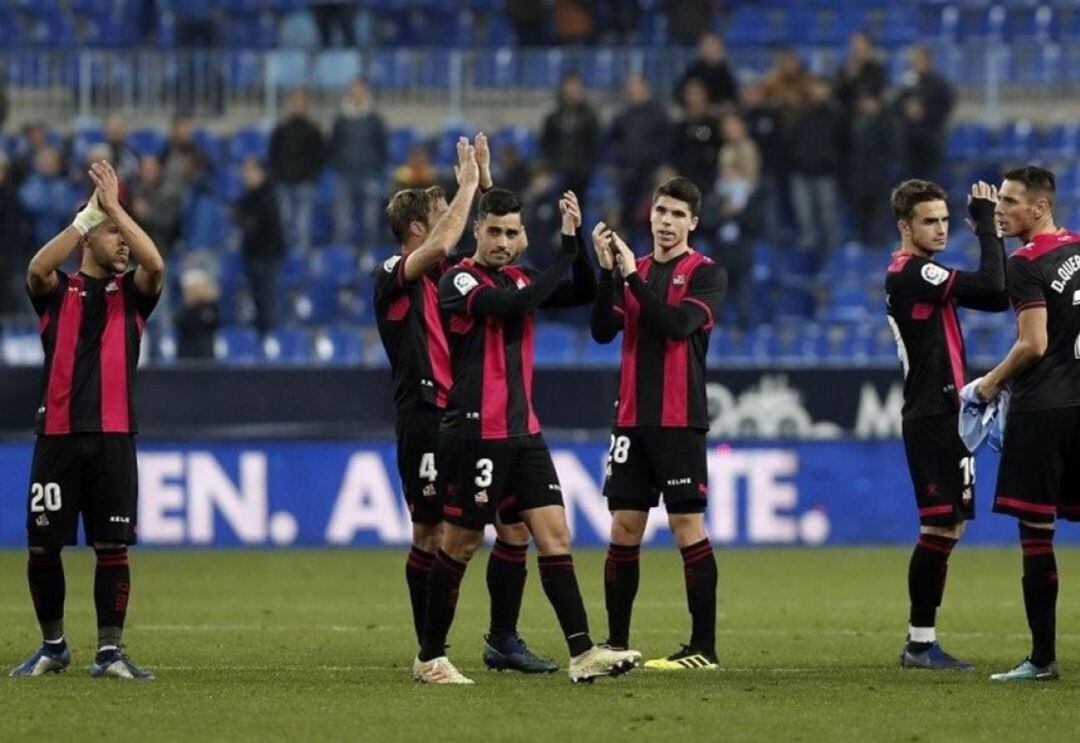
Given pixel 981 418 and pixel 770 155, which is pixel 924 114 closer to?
→ pixel 770 155

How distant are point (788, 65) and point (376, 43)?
5.13 meters

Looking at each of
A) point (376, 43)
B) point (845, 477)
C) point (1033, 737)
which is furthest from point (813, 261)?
point (1033, 737)

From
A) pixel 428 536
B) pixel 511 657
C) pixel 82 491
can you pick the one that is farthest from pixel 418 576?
pixel 82 491

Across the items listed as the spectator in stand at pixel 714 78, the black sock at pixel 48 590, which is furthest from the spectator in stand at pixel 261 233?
the black sock at pixel 48 590

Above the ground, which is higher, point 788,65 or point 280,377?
point 788,65

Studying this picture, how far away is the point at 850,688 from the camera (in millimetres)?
9625

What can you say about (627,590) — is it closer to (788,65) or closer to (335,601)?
(335,601)

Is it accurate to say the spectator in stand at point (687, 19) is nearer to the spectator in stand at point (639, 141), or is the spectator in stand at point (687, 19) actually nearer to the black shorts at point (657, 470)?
the spectator in stand at point (639, 141)

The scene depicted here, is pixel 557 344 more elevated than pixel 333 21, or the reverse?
pixel 333 21

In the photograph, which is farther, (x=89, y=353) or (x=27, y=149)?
(x=27, y=149)

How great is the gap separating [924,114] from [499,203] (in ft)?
44.8

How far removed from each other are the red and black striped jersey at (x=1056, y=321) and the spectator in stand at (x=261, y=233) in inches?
500

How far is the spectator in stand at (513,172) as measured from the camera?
71.3 feet

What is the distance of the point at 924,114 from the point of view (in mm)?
22719
